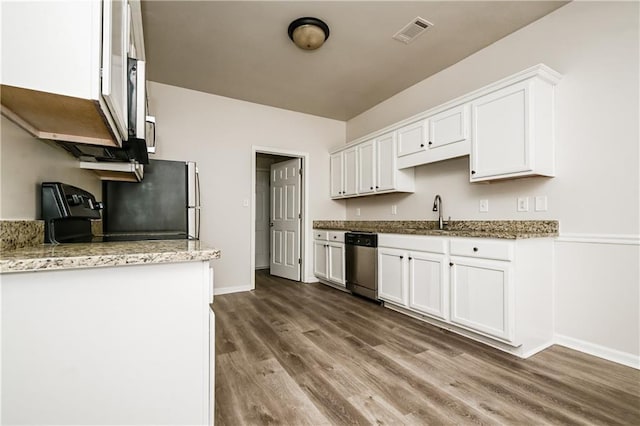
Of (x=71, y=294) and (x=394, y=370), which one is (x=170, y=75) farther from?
(x=394, y=370)

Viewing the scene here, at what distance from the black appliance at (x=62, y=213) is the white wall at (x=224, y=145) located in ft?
7.65

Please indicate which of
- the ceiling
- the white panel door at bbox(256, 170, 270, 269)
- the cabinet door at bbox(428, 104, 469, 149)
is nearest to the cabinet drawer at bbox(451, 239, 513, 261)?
the cabinet door at bbox(428, 104, 469, 149)

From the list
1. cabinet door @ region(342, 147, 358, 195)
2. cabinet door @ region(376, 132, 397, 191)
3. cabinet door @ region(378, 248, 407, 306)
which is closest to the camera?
cabinet door @ region(378, 248, 407, 306)

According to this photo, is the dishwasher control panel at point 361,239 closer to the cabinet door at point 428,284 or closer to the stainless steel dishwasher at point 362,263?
the stainless steel dishwasher at point 362,263

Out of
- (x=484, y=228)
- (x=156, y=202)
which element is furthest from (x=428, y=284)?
(x=156, y=202)

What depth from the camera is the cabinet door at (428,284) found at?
2.60m

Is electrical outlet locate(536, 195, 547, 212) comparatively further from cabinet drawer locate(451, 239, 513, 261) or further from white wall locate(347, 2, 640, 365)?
cabinet drawer locate(451, 239, 513, 261)

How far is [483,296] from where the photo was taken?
7.52ft

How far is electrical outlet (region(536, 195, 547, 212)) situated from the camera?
245 centimetres

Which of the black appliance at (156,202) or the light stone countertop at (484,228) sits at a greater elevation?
the black appliance at (156,202)

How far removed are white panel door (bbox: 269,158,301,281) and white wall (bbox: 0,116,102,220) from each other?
3.38 m

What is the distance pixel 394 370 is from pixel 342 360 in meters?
0.36

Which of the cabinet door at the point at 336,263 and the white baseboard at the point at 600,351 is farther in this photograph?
the cabinet door at the point at 336,263

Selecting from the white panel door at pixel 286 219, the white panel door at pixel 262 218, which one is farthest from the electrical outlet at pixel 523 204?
the white panel door at pixel 262 218
